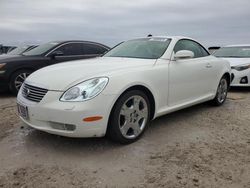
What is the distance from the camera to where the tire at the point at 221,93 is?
609 cm

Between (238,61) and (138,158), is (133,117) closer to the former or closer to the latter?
(138,158)

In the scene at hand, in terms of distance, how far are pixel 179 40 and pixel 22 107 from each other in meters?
2.76

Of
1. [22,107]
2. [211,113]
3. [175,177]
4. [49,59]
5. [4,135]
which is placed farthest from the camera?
[49,59]

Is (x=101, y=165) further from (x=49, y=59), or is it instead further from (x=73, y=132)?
(x=49, y=59)

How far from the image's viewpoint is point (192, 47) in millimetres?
5531

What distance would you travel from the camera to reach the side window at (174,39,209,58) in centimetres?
510

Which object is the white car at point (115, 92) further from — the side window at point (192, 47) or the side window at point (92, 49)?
the side window at point (92, 49)

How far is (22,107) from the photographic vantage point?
3.89 m

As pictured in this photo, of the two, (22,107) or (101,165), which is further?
(22,107)

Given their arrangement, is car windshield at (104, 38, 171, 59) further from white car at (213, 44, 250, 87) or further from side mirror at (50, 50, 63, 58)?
white car at (213, 44, 250, 87)


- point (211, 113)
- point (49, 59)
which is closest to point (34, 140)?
point (211, 113)

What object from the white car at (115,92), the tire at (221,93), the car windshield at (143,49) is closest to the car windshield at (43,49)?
the car windshield at (143,49)

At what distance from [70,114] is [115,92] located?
23.2 inches

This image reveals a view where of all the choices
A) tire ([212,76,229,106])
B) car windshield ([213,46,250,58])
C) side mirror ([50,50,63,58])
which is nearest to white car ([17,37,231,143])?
tire ([212,76,229,106])
